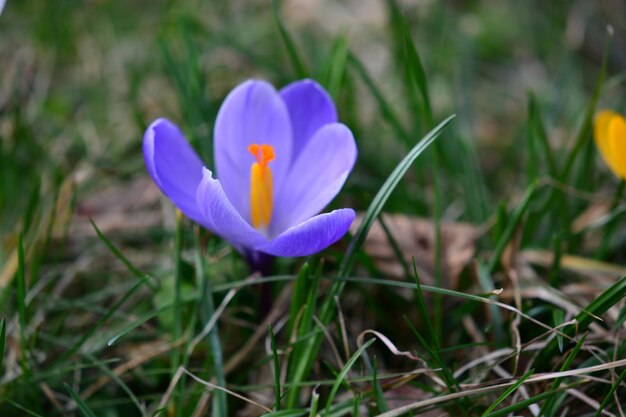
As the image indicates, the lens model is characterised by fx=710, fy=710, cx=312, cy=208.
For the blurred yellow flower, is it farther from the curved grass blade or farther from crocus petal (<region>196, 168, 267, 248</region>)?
crocus petal (<region>196, 168, 267, 248</region>)

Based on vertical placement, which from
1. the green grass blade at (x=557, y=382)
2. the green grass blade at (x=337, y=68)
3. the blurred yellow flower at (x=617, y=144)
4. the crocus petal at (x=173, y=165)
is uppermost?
the green grass blade at (x=337, y=68)

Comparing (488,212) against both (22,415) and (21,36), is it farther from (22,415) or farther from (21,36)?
(21,36)

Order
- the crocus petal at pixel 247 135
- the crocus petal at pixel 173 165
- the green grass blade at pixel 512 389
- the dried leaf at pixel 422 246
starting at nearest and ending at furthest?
the green grass blade at pixel 512 389 → the crocus petal at pixel 173 165 → the crocus petal at pixel 247 135 → the dried leaf at pixel 422 246

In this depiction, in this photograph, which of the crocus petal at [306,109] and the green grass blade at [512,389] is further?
the crocus petal at [306,109]

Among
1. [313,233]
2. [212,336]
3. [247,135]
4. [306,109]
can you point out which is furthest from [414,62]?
[212,336]

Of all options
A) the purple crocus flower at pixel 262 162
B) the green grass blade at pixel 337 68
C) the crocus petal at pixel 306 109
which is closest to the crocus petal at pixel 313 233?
the purple crocus flower at pixel 262 162

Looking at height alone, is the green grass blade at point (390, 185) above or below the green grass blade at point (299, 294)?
above

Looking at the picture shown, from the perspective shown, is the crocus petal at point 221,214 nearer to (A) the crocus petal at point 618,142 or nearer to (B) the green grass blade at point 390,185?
(B) the green grass blade at point 390,185

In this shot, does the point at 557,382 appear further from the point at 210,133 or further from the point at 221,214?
the point at 210,133
